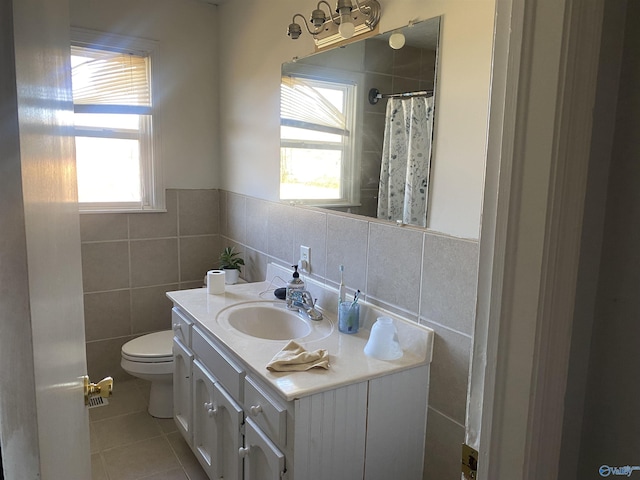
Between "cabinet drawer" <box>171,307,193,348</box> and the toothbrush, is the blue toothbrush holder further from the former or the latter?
"cabinet drawer" <box>171,307,193,348</box>

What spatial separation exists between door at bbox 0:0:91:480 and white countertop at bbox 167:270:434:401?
73 centimetres

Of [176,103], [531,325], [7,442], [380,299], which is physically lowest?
Answer: [380,299]

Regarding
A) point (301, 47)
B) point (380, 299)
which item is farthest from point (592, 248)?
point (301, 47)

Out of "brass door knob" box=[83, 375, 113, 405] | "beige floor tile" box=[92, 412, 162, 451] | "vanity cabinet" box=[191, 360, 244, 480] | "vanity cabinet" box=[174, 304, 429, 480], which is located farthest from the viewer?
"beige floor tile" box=[92, 412, 162, 451]

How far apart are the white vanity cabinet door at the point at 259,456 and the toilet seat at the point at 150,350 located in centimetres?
109

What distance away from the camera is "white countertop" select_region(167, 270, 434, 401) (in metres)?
1.48

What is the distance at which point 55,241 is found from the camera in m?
0.77

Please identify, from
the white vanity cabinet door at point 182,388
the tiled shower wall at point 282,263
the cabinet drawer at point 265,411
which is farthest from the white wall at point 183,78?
the cabinet drawer at point 265,411

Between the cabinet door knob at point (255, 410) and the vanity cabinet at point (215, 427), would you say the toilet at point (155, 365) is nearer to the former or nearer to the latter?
the vanity cabinet at point (215, 427)

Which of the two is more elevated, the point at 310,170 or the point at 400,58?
the point at 400,58

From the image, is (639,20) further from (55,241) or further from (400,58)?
(400,58)

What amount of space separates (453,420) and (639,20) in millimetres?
1328

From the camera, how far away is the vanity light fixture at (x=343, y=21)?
1.85 m

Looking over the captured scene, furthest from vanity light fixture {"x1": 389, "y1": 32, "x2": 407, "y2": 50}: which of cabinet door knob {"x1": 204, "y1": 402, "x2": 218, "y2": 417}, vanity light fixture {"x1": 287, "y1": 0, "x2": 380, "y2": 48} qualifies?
cabinet door knob {"x1": 204, "y1": 402, "x2": 218, "y2": 417}
